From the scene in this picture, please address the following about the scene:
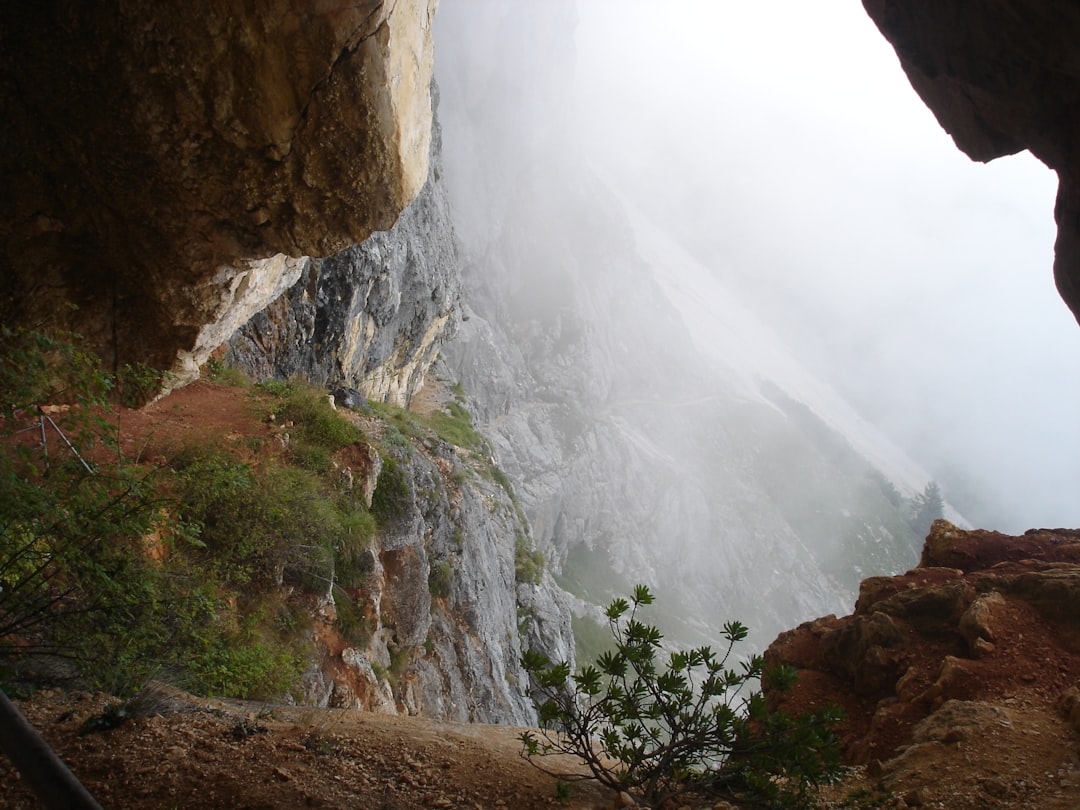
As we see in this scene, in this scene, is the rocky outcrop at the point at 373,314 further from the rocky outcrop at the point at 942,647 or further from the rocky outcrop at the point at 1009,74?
the rocky outcrop at the point at 942,647

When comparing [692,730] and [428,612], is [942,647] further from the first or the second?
[428,612]

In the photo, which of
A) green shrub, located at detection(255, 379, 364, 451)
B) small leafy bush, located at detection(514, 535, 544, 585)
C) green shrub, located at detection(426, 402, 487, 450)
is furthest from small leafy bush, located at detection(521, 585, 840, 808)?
green shrub, located at detection(426, 402, 487, 450)

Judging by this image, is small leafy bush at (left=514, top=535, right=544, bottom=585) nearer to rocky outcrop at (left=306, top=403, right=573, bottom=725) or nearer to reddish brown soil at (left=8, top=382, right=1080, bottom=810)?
rocky outcrop at (left=306, top=403, right=573, bottom=725)

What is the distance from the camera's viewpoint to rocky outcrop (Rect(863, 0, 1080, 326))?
10.1 feet

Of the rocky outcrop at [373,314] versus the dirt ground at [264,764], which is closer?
the dirt ground at [264,764]

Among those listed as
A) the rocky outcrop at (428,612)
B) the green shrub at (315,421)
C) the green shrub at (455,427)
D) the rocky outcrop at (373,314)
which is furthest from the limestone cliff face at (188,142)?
the green shrub at (455,427)

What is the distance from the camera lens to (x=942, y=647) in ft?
19.6

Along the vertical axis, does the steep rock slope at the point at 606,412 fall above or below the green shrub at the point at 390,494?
above

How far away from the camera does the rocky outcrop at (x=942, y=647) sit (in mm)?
5157

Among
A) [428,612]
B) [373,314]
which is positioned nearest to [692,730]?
[428,612]

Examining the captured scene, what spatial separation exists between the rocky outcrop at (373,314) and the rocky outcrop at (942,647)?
1333cm

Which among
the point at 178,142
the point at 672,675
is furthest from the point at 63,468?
the point at 672,675

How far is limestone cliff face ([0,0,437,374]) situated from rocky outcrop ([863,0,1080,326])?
4454mm

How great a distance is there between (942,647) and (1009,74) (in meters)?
5.60
